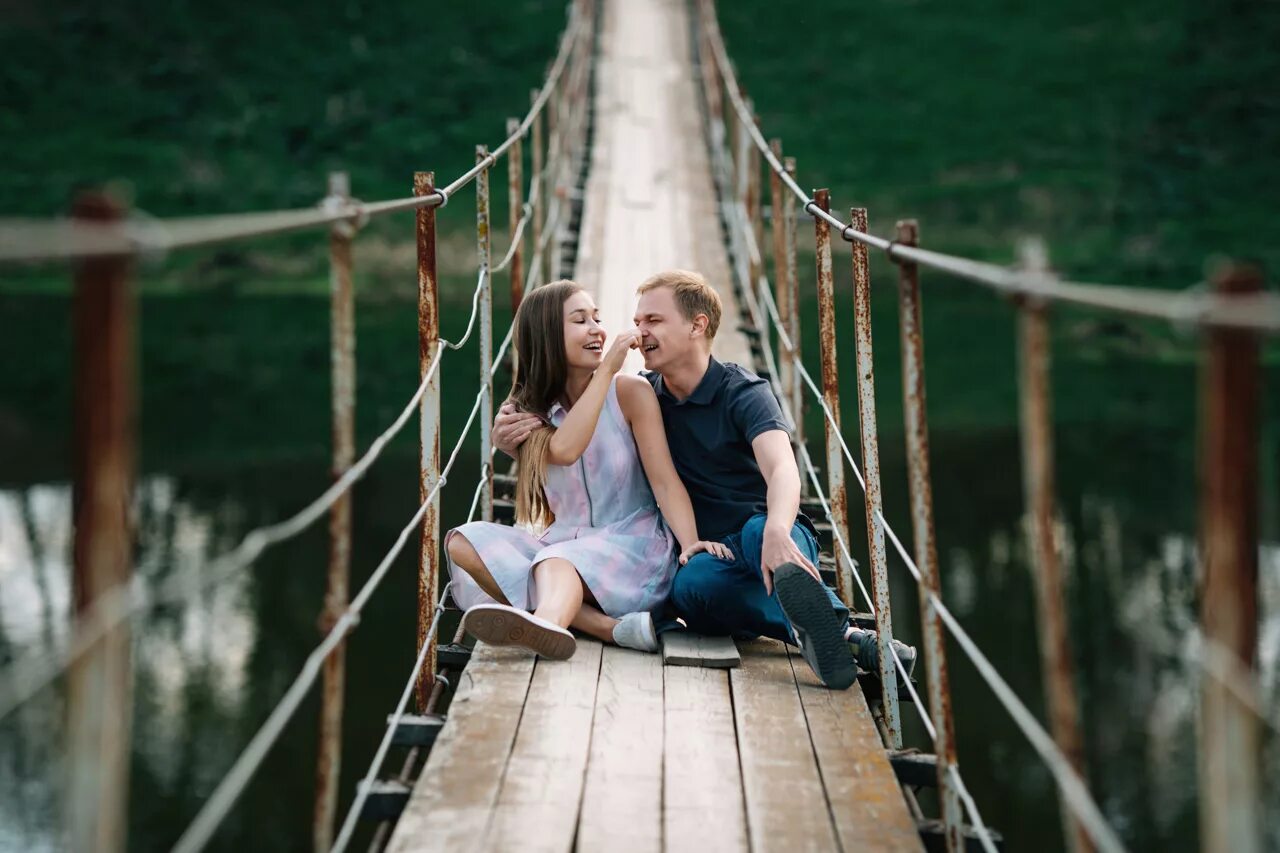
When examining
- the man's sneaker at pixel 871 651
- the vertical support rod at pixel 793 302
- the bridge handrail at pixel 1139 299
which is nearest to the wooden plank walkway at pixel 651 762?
the man's sneaker at pixel 871 651

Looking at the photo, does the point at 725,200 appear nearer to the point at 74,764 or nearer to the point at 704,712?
the point at 704,712

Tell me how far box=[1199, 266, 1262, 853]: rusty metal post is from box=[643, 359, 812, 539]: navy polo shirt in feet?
4.80

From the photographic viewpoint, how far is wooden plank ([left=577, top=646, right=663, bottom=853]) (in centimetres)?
166

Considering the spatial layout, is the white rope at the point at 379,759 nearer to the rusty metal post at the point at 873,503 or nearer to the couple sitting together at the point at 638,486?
the couple sitting together at the point at 638,486

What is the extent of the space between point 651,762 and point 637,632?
0.46 metres

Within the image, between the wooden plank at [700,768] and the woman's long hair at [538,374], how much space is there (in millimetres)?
452

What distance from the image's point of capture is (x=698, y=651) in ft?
7.52

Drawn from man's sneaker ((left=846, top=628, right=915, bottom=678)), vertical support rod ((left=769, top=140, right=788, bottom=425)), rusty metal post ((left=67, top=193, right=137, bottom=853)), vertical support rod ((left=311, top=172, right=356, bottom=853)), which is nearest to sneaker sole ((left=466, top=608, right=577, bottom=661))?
man's sneaker ((left=846, top=628, right=915, bottom=678))

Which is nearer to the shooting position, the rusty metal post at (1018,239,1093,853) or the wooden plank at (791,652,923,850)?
the rusty metal post at (1018,239,1093,853)

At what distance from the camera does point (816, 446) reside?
1148cm

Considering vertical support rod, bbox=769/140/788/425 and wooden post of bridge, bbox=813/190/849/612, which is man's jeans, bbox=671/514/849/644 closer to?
wooden post of bridge, bbox=813/190/849/612

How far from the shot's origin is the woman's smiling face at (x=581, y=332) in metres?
2.52

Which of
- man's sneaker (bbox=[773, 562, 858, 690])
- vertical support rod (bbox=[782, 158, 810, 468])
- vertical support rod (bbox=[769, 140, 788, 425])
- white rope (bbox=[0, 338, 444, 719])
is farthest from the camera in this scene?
vertical support rod (bbox=[769, 140, 788, 425])

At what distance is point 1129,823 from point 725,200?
3875mm
